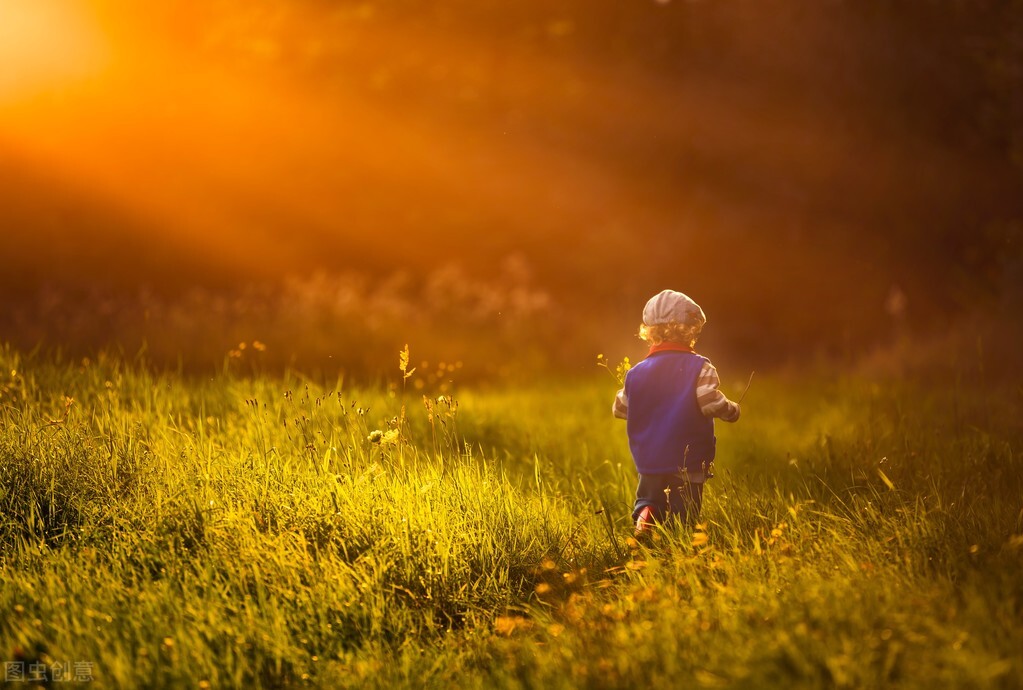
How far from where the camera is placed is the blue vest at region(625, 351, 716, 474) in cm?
477

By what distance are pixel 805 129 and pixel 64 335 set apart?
30.9 feet

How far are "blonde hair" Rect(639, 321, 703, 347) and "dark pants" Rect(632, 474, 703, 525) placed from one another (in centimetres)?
67

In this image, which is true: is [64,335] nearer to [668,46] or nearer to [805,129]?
[668,46]

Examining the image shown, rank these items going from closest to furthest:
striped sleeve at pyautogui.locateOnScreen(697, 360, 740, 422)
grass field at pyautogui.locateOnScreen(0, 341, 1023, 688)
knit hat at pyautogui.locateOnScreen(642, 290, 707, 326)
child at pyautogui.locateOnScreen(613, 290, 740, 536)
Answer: grass field at pyautogui.locateOnScreen(0, 341, 1023, 688)
striped sleeve at pyautogui.locateOnScreen(697, 360, 740, 422)
child at pyautogui.locateOnScreen(613, 290, 740, 536)
knit hat at pyautogui.locateOnScreen(642, 290, 707, 326)

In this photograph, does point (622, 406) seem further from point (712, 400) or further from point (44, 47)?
point (44, 47)

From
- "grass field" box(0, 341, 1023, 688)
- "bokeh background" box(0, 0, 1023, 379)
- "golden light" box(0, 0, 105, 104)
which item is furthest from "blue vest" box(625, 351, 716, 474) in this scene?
"golden light" box(0, 0, 105, 104)

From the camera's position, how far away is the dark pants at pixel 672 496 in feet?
15.6

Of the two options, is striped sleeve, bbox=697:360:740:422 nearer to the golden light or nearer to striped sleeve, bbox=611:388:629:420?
striped sleeve, bbox=611:388:629:420

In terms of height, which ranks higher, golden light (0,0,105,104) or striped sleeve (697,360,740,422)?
golden light (0,0,105,104)

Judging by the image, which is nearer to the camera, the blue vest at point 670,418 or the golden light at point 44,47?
the blue vest at point 670,418

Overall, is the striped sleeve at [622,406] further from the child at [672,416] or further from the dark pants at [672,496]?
the dark pants at [672,496]

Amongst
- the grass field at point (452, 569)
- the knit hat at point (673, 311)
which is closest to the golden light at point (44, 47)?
the grass field at point (452, 569)

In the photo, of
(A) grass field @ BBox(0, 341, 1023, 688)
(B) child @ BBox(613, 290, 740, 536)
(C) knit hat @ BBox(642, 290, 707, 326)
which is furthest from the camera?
(C) knit hat @ BBox(642, 290, 707, 326)

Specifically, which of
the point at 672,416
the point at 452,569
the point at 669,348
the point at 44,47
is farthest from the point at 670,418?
the point at 44,47
